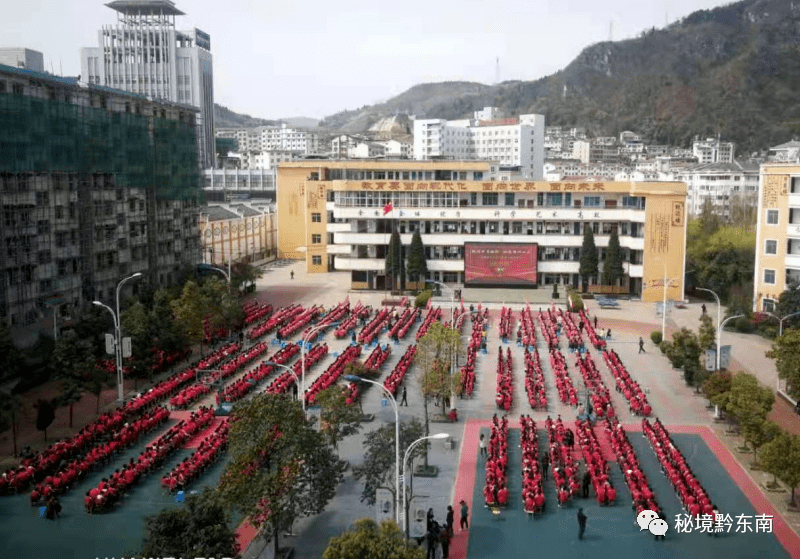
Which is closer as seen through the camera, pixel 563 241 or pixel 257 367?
pixel 257 367

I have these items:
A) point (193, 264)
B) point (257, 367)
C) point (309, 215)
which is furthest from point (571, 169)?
point (257, 367)

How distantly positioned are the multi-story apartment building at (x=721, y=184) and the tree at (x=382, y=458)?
68.7 meters

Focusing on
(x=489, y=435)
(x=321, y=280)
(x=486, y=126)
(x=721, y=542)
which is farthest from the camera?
(x=486, y=126)

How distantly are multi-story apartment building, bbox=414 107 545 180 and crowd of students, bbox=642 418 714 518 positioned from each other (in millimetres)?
88286

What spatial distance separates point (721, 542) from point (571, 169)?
10455 centimetres

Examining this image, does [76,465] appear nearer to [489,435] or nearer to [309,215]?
[489,435]

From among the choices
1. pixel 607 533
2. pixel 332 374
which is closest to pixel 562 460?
pixel 607 533

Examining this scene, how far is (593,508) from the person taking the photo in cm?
1725

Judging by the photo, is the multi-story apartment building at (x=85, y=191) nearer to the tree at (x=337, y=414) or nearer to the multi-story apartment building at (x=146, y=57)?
the tree at (x=337, y=414)

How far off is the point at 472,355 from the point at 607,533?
1496 centimetres

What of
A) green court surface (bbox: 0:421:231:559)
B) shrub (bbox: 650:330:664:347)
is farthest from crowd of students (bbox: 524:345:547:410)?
green court surface (bbox: 0:421:231:559)

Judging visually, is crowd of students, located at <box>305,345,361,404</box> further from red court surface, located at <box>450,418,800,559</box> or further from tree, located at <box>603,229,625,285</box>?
tree, located at <box>603,229,625,285</box>

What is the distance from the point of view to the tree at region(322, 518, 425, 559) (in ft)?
37.2

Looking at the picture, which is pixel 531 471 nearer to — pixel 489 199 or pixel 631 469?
pixel 631 469
